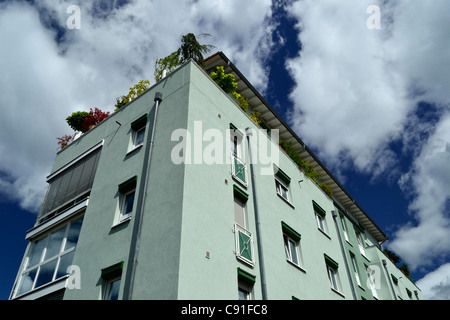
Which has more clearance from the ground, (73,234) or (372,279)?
(372,279)

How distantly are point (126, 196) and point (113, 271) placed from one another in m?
2.77

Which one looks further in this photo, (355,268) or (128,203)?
(355,268)

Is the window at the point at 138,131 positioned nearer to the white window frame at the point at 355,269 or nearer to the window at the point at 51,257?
the window at the point at 51,257

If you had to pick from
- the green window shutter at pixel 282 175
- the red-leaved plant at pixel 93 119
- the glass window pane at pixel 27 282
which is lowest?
the glass window pane at pixel 27 282

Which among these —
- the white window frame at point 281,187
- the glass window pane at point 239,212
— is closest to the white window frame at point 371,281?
the white window frame at point 281,187

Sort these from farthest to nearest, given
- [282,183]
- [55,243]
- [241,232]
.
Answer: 1. [282,183]
2. [55,243]
3. [241,232]

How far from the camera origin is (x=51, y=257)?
1235 centimetres

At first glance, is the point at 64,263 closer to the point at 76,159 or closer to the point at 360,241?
the point at 76,159

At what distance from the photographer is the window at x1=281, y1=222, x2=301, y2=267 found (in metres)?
14.0

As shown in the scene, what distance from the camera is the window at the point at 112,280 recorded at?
31.4 feet

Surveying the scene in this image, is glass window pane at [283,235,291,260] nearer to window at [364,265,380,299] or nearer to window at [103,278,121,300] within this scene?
window at [103,278,121,300]

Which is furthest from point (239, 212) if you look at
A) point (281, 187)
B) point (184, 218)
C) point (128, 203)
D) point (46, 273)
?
point (46, 273)
